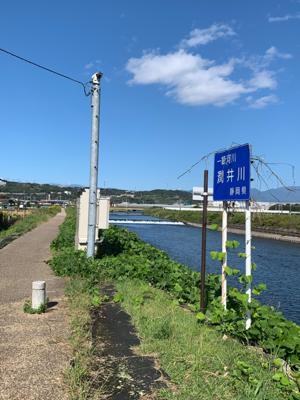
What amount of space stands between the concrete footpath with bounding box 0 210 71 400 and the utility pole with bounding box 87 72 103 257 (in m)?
1.45

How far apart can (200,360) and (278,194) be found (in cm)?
227

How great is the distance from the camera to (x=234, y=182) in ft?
19.4

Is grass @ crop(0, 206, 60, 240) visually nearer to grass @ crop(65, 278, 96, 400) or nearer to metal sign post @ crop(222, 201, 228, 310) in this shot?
grass @ crop(65, 278, 96, 400)

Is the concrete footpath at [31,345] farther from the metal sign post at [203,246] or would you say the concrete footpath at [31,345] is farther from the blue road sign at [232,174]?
the blue road sign at [232,174]

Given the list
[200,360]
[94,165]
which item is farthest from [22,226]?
[200,360]

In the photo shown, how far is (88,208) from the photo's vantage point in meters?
12.0

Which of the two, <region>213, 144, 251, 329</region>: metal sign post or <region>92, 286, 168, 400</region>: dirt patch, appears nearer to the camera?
<region>92, 286, 168, 400</region>: dirt patch

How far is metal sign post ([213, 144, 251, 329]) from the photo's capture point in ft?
18.5

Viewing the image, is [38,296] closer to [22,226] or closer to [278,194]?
[278,194]

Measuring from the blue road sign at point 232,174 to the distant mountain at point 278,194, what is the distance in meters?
0.16

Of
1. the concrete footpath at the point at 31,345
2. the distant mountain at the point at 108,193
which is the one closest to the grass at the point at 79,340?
Result: the concrete footpath at the point at 31,345

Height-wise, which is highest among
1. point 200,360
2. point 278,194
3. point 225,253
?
point 278,194

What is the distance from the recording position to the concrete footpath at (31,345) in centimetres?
413

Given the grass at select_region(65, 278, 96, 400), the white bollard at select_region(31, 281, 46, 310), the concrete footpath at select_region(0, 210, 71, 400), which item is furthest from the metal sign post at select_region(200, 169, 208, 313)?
the white bollard at select_region(31, 281, 46, 310)
